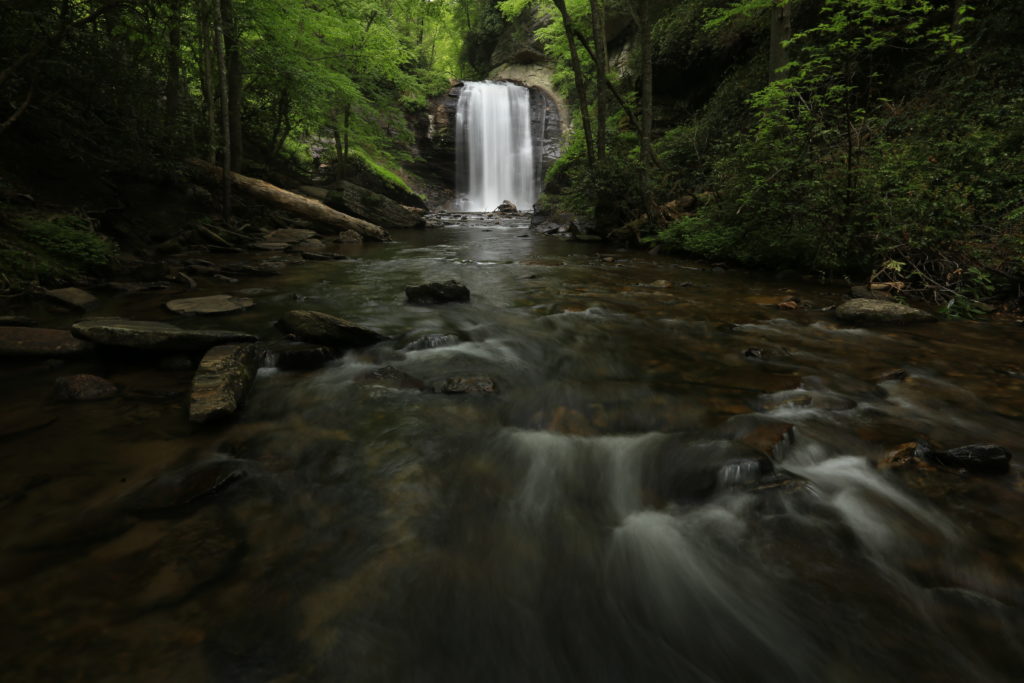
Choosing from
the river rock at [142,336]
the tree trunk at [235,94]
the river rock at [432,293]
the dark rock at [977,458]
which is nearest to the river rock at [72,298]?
the river rock at [142,336]

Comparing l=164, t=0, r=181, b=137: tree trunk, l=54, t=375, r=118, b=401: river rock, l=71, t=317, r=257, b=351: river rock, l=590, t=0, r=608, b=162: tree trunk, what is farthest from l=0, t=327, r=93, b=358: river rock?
l=590, t=0, r=608, b=162: tree trunk

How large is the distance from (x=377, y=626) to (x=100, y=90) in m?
8.77

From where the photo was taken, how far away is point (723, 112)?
504 inches

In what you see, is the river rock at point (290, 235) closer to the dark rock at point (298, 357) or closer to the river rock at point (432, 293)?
the river rock at point (432, 293)

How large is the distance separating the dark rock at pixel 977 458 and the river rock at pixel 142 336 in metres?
4.75

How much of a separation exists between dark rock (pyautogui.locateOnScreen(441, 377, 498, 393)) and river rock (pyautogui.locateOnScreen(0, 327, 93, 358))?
2.73m

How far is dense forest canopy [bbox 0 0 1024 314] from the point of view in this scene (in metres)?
5.40

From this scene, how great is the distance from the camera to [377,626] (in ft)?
4.90

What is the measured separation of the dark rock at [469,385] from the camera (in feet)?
11.0

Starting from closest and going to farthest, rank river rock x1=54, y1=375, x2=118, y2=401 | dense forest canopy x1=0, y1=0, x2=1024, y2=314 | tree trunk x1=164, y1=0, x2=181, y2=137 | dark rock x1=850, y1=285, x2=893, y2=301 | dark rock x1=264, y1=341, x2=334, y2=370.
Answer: river rock x1=54, y1=375, x2=118, y2=401 < dark rock x1=264, y1=341, x2=334, y2=370 < dense forest canopy x1=0, y1=0, x2=1024, y2=314 < dark rock x1=850, y1=285, x2=893, y2=301 < tree trunk x1=164, y1=0, x2=181, y2=137

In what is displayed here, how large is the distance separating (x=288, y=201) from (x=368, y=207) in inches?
171

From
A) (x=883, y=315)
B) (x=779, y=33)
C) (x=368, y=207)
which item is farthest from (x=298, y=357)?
(x=368, y=207)

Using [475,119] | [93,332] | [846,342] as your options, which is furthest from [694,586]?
[475,119]

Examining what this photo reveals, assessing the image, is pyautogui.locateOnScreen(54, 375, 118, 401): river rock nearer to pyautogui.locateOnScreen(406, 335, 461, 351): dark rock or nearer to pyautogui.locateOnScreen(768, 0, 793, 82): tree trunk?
pyautogui.locateOnScreen(406, 335, 461, 351): dark rock
